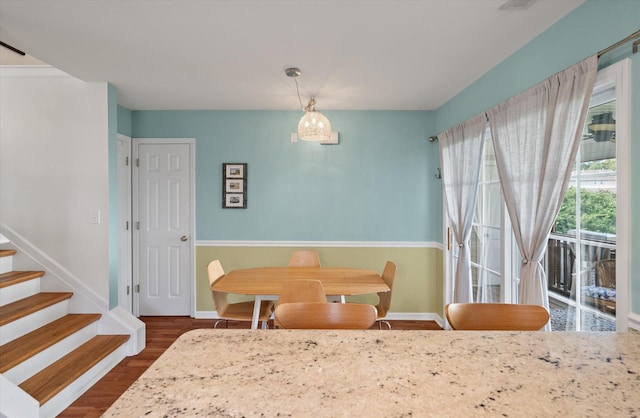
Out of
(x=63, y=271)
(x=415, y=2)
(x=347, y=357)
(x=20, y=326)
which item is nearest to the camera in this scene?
(x=347, y=357)

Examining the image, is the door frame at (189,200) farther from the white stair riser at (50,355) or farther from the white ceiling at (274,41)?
the white stair riser at (50,355)

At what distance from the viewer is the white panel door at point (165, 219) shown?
407cm

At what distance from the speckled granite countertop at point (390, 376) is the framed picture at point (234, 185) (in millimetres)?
2983

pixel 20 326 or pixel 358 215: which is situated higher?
pixel 358 215

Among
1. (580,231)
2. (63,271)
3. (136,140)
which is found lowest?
(63,271)

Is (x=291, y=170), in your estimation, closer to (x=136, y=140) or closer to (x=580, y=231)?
(x=136, y=140)

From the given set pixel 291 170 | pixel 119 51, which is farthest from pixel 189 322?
pixel 119 51

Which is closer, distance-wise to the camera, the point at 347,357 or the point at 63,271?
the point at 347,357

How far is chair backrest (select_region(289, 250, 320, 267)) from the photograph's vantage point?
11.8 feet

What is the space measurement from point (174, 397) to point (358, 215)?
3.41 meters

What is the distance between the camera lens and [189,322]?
3936 millimetres

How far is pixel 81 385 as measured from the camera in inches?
97.8

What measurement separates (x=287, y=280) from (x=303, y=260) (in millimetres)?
704

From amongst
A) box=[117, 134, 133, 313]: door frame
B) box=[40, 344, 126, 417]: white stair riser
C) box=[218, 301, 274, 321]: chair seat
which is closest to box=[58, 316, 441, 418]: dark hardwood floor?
box=[40, 344, 126, 417]: white stair riser
